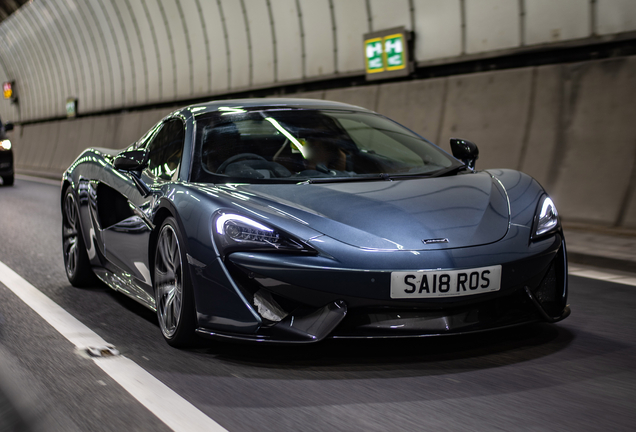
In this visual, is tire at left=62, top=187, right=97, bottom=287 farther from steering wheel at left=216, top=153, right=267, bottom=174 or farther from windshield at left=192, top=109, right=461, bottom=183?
steering wheel at left=216, top=153, right=267, bottom=174

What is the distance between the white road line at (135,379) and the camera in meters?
3.00

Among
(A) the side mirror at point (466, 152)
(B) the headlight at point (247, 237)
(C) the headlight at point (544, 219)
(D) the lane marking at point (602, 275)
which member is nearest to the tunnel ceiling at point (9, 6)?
(D) the lane marking at point (602, 275)

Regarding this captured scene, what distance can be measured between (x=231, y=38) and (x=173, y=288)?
50.4 ft

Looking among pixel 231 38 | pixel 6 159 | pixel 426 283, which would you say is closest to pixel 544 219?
pixel 426 283

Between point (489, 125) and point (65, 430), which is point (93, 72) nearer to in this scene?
point (489, 125)

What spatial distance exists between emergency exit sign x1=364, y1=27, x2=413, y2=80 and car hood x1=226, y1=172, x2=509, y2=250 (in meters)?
8.82

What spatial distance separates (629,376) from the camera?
3.48 metres

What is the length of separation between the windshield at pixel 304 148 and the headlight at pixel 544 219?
71 cm

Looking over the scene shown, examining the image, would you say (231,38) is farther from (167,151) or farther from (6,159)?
(167,151)

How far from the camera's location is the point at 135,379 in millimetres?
3588

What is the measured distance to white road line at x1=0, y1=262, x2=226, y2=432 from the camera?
300 centimetres

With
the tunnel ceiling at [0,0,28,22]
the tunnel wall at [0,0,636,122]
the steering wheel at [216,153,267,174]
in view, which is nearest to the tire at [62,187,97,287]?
the steering wheel at [216,153,267,174]

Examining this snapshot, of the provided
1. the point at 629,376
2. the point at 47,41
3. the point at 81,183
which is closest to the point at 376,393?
the point at 629,376

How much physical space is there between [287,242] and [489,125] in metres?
7.08
